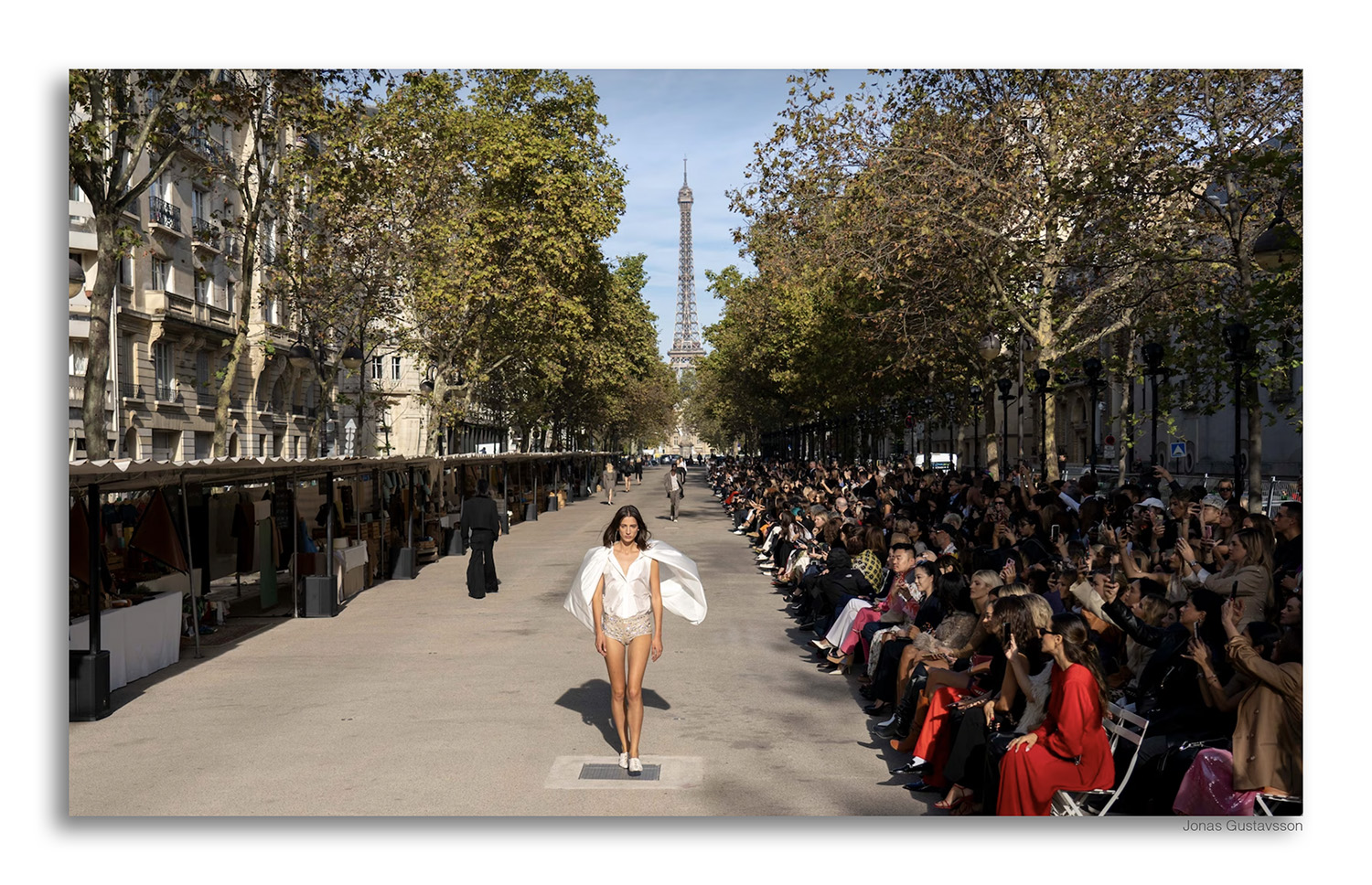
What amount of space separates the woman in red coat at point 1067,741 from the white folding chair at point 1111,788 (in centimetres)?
8

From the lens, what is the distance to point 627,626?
26.1ft

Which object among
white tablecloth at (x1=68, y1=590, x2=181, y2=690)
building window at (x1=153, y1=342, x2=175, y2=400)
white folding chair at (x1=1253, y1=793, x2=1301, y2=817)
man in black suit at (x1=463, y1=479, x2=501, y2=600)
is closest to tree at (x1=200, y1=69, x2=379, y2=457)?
man in black suit at (x1=463, y1=479, x2=501, y2=600)

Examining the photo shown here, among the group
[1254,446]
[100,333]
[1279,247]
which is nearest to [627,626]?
[1279,247]

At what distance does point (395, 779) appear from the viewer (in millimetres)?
7789

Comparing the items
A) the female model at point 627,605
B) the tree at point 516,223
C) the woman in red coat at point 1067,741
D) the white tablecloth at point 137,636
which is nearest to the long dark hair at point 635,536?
the female model at point 627,605

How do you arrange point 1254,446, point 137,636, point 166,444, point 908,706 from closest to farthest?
point 908,706 → point 137,636 → point 1254,446 → point 166,444

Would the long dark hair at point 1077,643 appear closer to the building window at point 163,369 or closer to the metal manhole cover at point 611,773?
the metal manhole cover at point 611,773

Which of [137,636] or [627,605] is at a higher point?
[627,605]

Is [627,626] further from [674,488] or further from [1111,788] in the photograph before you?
[674,488]

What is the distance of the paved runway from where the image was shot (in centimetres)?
747

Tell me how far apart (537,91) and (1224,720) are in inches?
1320

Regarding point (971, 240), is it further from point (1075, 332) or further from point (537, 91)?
point (537, 91)

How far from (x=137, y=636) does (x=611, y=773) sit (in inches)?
224
